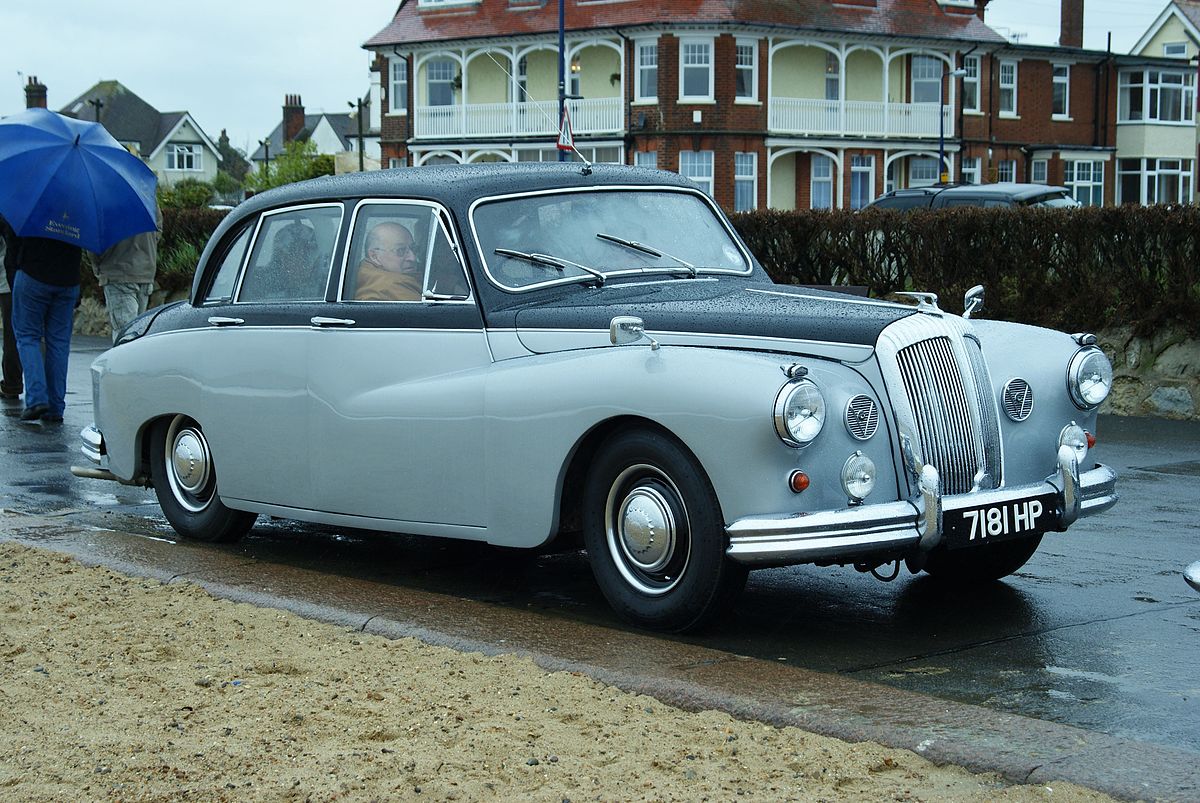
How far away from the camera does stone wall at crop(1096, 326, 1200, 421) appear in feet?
44.6

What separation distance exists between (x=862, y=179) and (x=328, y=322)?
163 feet

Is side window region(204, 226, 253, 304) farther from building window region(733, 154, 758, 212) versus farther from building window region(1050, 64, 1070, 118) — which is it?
building window region(1050, 64, 1070, 118)

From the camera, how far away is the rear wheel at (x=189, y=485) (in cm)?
795

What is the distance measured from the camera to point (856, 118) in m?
54.3

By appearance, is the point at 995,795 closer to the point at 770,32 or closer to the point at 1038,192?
the point at 1038,192

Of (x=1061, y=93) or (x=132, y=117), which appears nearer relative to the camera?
(x=1061, y=93)

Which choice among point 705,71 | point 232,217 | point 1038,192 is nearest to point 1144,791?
point 232,217

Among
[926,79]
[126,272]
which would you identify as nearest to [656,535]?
[126,272]

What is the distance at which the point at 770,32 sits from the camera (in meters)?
51.7

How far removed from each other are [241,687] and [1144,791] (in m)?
2.80

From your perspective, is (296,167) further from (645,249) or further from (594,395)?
(594,395)

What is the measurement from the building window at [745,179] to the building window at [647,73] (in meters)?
3.48

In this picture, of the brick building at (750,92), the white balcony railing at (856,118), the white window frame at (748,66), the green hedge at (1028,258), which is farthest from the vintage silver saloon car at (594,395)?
the white balcony railing at (856,118)

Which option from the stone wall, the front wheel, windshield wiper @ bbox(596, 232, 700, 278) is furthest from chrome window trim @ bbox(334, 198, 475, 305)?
the stone wall
